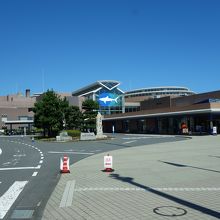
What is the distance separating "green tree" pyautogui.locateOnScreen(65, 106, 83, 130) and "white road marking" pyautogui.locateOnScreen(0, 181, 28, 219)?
45891 mm

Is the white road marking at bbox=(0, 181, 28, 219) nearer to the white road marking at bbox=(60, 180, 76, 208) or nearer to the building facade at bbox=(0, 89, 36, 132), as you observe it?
the white road marking at bbox=(60, 180, 76, 208)

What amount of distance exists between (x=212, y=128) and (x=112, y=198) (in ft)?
129

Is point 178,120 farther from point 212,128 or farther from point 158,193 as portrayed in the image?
point 158,193

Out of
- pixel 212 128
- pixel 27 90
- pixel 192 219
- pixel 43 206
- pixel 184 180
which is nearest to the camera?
pixel 192 219

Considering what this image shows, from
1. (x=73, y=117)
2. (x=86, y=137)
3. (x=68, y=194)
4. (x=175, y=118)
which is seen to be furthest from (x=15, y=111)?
(x=68, y=194)

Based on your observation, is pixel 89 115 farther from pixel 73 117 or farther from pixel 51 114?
pixel 51 114

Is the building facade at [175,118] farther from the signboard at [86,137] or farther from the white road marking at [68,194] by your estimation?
the white road marking at [68,194]

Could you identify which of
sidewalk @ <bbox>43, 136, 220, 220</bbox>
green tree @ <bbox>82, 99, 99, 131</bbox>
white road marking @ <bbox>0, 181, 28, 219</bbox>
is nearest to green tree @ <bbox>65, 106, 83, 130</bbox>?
green tree @ <bbox>82, 99, 99, 131</bbox>

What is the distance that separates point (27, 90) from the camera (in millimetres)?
133500

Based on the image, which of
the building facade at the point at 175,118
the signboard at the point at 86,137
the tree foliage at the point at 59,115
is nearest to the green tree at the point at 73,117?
the tree foliage at the point at 59,115

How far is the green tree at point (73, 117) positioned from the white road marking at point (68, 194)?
46.2 metres

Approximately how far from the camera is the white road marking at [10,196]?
338 inches

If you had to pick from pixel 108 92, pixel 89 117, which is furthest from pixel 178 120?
pixel 108 92

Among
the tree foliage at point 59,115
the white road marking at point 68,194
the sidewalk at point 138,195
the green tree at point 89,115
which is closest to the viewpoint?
the sidewalk at point 138,195
